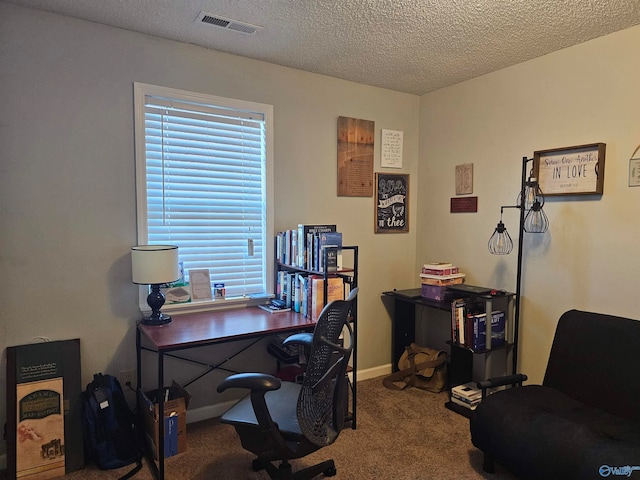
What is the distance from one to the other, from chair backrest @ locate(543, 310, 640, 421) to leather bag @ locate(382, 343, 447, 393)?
0.97 metres

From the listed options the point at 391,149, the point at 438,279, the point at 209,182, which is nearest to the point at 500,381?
the point at 438,279

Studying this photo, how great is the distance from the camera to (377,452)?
8.25 feet

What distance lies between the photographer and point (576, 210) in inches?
109

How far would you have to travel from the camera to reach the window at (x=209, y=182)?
2.74 meters

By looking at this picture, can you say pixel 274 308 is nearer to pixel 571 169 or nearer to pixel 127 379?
pixel 127 379

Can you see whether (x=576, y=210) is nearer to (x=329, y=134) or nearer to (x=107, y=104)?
(x=329, y=134)

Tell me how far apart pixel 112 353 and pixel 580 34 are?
11.8 feet

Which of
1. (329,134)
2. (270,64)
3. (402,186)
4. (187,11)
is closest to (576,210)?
(402,186)

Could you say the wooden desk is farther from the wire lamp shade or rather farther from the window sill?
the wire lamp shade

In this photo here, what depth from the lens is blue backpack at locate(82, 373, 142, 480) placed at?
231 cm

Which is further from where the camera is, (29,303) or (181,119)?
(181,119)

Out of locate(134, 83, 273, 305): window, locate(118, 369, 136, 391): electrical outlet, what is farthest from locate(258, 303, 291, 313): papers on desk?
locate(118, 369, 136, 391): electrical outlet

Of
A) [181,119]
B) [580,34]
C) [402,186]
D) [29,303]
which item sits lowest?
[29,303]

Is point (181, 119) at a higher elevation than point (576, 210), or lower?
higher
